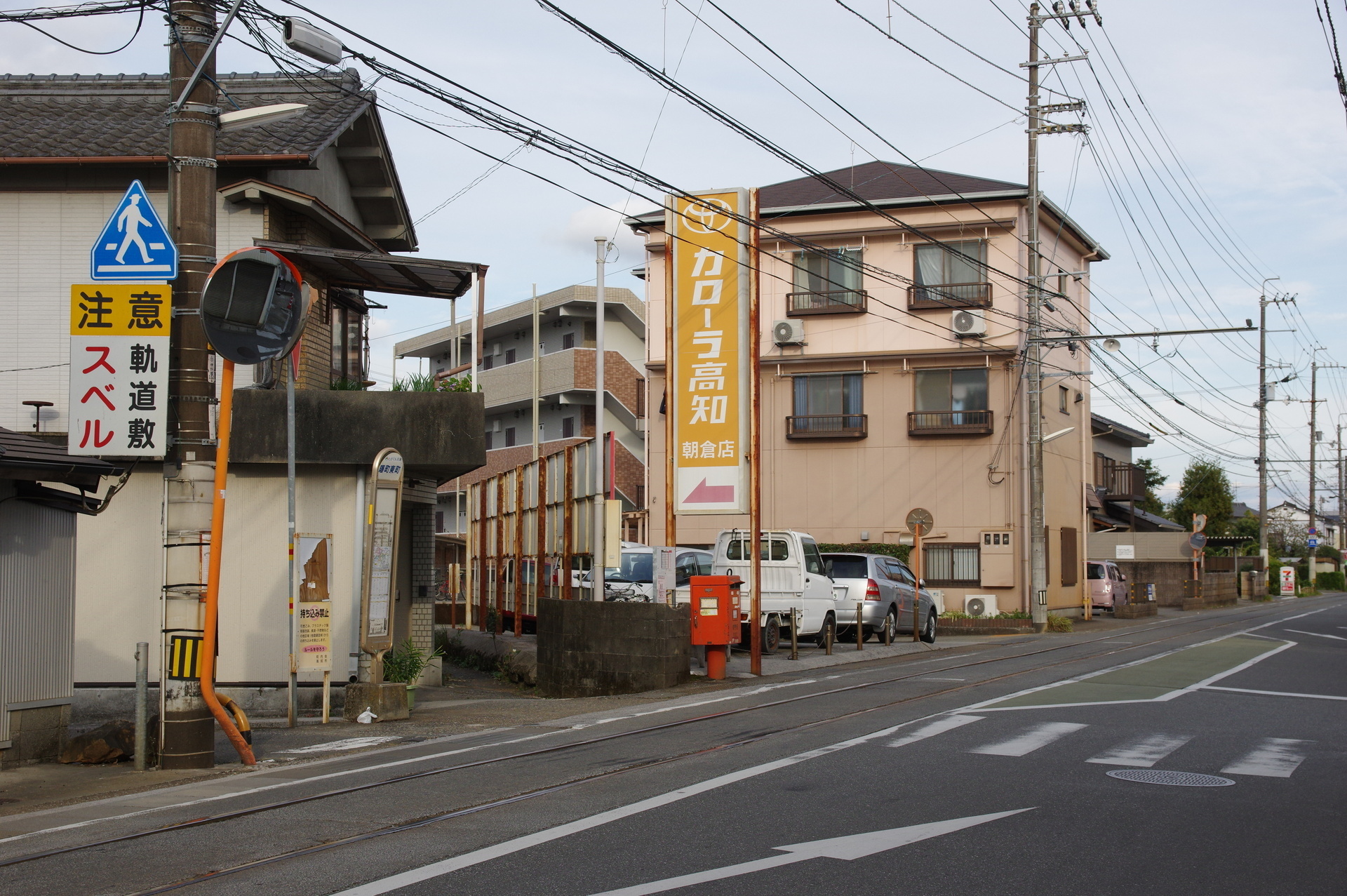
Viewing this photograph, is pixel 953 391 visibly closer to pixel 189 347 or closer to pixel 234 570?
pixel 234 570

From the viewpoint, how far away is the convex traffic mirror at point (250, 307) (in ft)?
30.2

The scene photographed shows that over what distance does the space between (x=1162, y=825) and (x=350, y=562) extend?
10.6m

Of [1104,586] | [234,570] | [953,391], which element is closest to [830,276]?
[953,391]

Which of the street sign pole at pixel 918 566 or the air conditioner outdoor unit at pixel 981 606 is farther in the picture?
the air conditioner outdoor unit at pixel 981 606

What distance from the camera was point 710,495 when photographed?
17.5 meters

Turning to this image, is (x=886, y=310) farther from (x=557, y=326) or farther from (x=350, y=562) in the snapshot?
(x=350, y=562)

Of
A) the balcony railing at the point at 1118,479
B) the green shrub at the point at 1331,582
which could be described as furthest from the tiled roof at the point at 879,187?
the green shrub at the point at 1331,582

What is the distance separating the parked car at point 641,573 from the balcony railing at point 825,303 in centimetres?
1345

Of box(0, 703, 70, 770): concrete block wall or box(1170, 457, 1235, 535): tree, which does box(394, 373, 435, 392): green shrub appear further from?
box(1170, 457, 1235, 535): tree

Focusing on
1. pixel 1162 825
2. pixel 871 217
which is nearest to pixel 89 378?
pixel 1162 825

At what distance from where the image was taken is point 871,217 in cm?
3506

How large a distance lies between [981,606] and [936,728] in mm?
22542

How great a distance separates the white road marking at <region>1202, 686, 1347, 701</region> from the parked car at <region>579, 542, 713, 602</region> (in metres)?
9.30

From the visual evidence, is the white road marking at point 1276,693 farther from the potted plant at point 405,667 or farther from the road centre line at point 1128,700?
the potted plant at point 405,667
